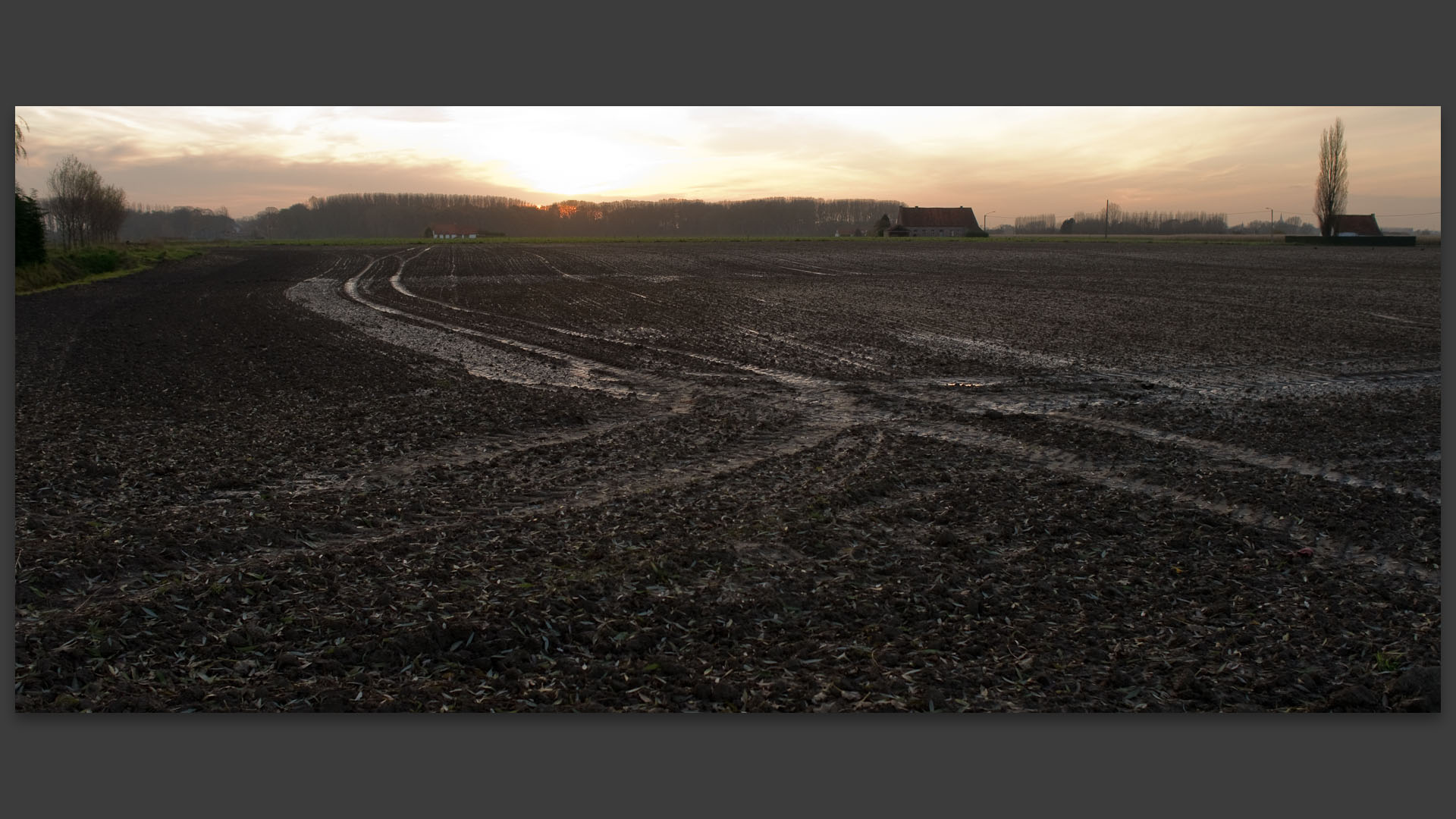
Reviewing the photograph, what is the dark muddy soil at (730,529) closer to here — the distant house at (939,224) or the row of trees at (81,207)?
the row of trees at (81,207)

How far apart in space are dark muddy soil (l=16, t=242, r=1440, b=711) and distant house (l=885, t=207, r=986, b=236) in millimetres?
97078

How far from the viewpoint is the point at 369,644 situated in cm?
399

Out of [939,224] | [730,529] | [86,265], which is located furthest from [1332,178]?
[939,224]

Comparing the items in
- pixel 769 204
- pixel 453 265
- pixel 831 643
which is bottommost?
pixel 831 643

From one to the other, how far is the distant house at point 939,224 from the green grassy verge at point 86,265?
82.0 meters

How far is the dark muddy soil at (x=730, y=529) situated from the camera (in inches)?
149

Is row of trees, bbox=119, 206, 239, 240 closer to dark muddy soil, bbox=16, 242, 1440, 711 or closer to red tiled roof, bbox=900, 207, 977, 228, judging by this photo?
dark muddy soil, bbox=16, 242, 1440, 711

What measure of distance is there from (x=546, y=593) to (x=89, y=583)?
96.1 inches

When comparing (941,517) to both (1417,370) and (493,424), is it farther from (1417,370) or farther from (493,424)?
(1417,370)

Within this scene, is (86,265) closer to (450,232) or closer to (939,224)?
(450,232)

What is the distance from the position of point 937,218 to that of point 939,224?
91 centimetres

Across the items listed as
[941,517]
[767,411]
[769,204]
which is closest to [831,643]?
[941,517]

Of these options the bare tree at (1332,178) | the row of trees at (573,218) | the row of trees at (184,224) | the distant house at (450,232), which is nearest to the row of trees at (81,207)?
the row of trees at (184,224)

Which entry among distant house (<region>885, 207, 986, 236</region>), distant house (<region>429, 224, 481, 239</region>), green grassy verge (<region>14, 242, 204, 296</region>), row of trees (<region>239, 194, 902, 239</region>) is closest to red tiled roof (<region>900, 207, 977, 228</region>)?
distant house (<region>885, 207, 986, 236</region>)
